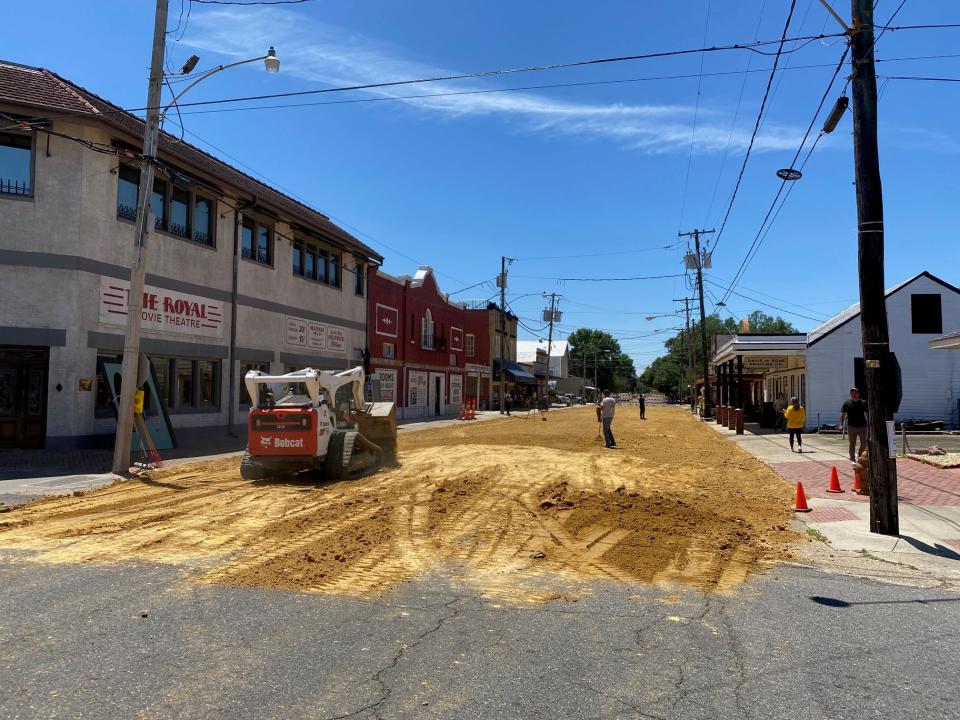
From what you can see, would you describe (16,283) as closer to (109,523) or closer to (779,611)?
(109,523)

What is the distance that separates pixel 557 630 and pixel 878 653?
2281mm

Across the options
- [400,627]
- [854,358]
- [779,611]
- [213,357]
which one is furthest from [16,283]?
[854,358]

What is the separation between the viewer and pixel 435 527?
29.4 ft

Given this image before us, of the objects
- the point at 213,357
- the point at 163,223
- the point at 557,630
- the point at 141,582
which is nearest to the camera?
the point at 557,630

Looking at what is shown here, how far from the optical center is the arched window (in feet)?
138

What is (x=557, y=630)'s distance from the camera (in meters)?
5.20

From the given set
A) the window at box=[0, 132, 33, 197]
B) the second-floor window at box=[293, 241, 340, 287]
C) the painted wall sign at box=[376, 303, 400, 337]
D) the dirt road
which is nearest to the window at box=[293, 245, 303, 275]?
the second-floor window at box=[293, 241, 340, 287]

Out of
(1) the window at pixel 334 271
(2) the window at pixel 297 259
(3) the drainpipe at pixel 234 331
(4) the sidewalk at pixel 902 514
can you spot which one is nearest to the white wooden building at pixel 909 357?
(4) the sidewalk at pixel 902 514

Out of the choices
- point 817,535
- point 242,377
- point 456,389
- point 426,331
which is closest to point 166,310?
point 242,377

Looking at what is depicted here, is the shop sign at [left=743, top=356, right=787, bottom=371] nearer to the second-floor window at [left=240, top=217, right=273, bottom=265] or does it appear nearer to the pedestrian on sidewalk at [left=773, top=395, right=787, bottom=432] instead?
the pedestrian on sidewalk at [left=773, top=395, right=787, bottom=432]

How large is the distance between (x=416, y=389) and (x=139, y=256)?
91.6 feet

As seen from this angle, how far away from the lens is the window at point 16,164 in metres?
16.7

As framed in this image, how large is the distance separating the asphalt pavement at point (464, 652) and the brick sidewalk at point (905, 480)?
5699mm

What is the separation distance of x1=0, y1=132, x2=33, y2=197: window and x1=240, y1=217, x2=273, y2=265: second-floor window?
7.52m
